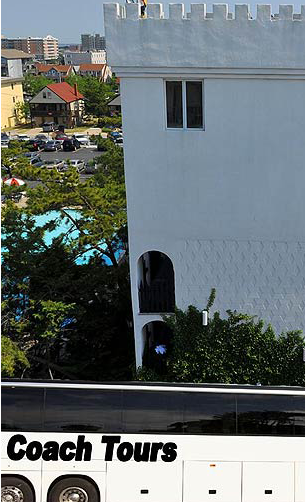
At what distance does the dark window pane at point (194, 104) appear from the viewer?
10.6 meters

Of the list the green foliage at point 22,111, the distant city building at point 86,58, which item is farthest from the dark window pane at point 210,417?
the distant city building at point 86,58

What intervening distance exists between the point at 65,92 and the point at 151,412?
6551 centimetres

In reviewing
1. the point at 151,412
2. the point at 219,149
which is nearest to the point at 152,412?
the point at 151,412

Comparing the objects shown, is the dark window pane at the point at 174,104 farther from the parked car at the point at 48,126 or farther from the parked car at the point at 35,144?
Result: the parked car at the point at 48,126

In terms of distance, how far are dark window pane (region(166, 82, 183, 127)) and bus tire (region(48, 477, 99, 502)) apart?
661 centimetres

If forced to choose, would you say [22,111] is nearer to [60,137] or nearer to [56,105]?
[56,105]

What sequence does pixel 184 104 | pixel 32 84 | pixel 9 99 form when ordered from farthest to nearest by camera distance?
pixel 32 84, pixel 9 99, pixel 184 104

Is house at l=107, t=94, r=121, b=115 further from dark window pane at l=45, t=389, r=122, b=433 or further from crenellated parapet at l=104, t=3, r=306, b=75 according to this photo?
dark window pane at l=45, t=389, r=122, b=433

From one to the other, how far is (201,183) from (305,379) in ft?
15.3

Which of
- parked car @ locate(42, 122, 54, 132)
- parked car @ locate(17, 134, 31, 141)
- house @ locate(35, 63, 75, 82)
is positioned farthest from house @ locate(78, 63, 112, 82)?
parked car @ locate(17, 134, 31, 141)

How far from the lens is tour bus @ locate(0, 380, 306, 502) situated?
8.66 m

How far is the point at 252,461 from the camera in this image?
864cm

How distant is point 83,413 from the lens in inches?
343

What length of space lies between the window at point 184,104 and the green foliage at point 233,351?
3554 millimetres
